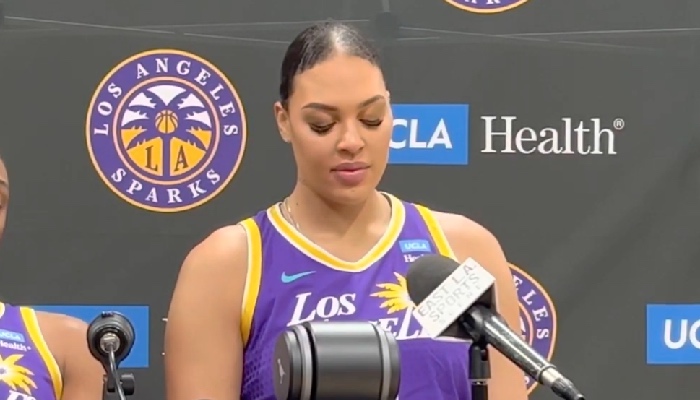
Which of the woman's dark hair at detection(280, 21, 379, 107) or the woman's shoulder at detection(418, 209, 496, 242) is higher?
the woman's dark hair at detection(280, 21, 379, 107)

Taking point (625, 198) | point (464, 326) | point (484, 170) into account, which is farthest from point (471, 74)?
point (464, 326)

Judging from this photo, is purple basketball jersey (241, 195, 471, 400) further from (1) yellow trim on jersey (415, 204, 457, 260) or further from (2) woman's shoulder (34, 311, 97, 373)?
(2) woman's shoulder (34, 311, 97, 373)

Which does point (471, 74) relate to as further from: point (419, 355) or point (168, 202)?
point (419, 355)

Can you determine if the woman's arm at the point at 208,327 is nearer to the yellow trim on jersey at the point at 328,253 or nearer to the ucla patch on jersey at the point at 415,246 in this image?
the yellow trim on jersey at the point at 328,253

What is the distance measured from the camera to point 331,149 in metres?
1.32

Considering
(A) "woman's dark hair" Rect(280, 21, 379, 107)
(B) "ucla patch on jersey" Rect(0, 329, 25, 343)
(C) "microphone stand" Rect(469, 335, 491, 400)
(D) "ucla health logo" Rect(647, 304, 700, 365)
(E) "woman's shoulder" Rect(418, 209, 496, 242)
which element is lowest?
(D) "ucla health logo" Rect(647, 304, 700, 365)

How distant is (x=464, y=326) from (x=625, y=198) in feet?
3.49

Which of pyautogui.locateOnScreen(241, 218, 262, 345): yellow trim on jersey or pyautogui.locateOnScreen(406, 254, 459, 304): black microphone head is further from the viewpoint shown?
pyautogui.locateOnScreen(241, 218, 262, 345): yellow trim on jersey

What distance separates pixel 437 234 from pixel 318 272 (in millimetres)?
161

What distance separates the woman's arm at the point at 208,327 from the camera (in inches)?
51.5

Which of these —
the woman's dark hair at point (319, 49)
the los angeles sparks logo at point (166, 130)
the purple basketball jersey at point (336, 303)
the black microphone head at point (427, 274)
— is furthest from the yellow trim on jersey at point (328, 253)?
the los angeles sparks logo at point (166, 130)

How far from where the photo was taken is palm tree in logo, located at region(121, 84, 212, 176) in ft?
6.34

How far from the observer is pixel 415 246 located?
1.37 m

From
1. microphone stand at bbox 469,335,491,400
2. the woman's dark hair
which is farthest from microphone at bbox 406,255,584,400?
the woman's dark hair
